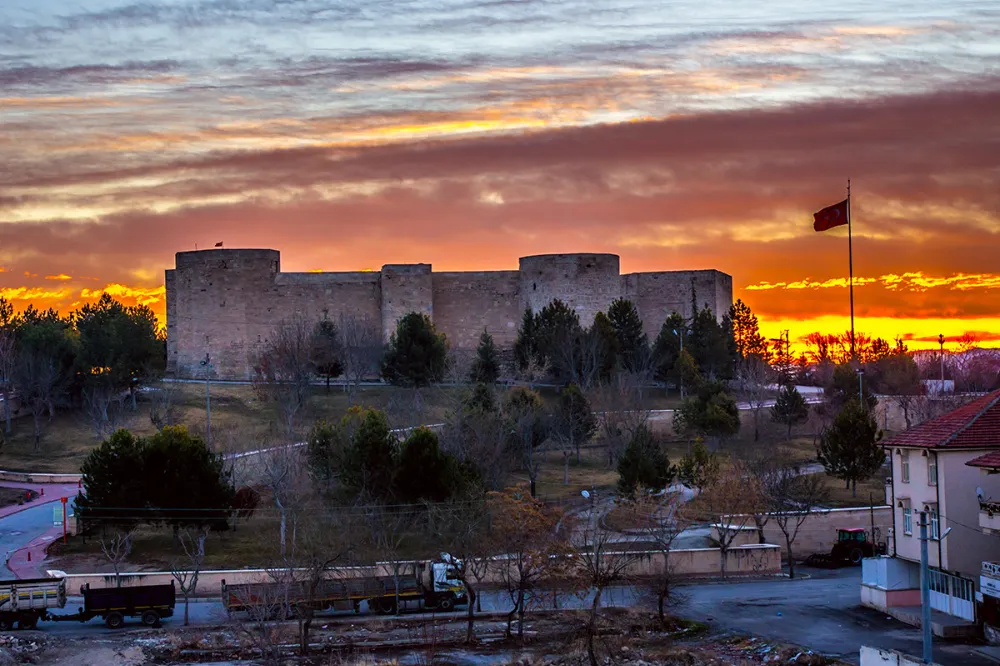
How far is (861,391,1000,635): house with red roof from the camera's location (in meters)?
23.5

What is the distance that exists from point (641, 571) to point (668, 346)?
2542 centimetres

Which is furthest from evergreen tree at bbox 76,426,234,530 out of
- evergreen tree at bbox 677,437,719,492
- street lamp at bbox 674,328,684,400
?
street lamp at bbox 674,328,684,400

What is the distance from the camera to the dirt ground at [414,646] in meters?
22.7

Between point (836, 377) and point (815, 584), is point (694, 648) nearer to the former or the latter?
point (815, 584)

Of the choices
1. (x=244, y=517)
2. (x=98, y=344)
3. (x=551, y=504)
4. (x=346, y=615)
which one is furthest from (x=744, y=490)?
(x=98, y=344)

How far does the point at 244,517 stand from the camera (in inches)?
1309

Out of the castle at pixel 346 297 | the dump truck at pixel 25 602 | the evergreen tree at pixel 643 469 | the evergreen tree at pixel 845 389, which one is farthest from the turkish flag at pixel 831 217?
the dump truck at pixel 25 602

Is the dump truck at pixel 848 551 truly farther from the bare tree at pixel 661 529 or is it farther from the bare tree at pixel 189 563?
the bare tree at pixel 189 563

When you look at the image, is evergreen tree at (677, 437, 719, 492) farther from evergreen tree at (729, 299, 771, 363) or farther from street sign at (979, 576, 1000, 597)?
evergreen tree at (729, 299, 771, 363)

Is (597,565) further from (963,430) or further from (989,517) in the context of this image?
(963,430)

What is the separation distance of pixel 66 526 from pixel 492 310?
26532 millimetres

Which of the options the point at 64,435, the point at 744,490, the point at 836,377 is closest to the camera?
the point at 744,490

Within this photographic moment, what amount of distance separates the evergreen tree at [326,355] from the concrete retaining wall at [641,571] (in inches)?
843

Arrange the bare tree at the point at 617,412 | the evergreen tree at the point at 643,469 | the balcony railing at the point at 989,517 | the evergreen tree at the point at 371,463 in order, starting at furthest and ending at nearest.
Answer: the bare tree at the point at 617,412, the evergreen tree at the point at 643,469, the evergreen tree at the point at 371,463, the balcony railing at the point at 989,517
